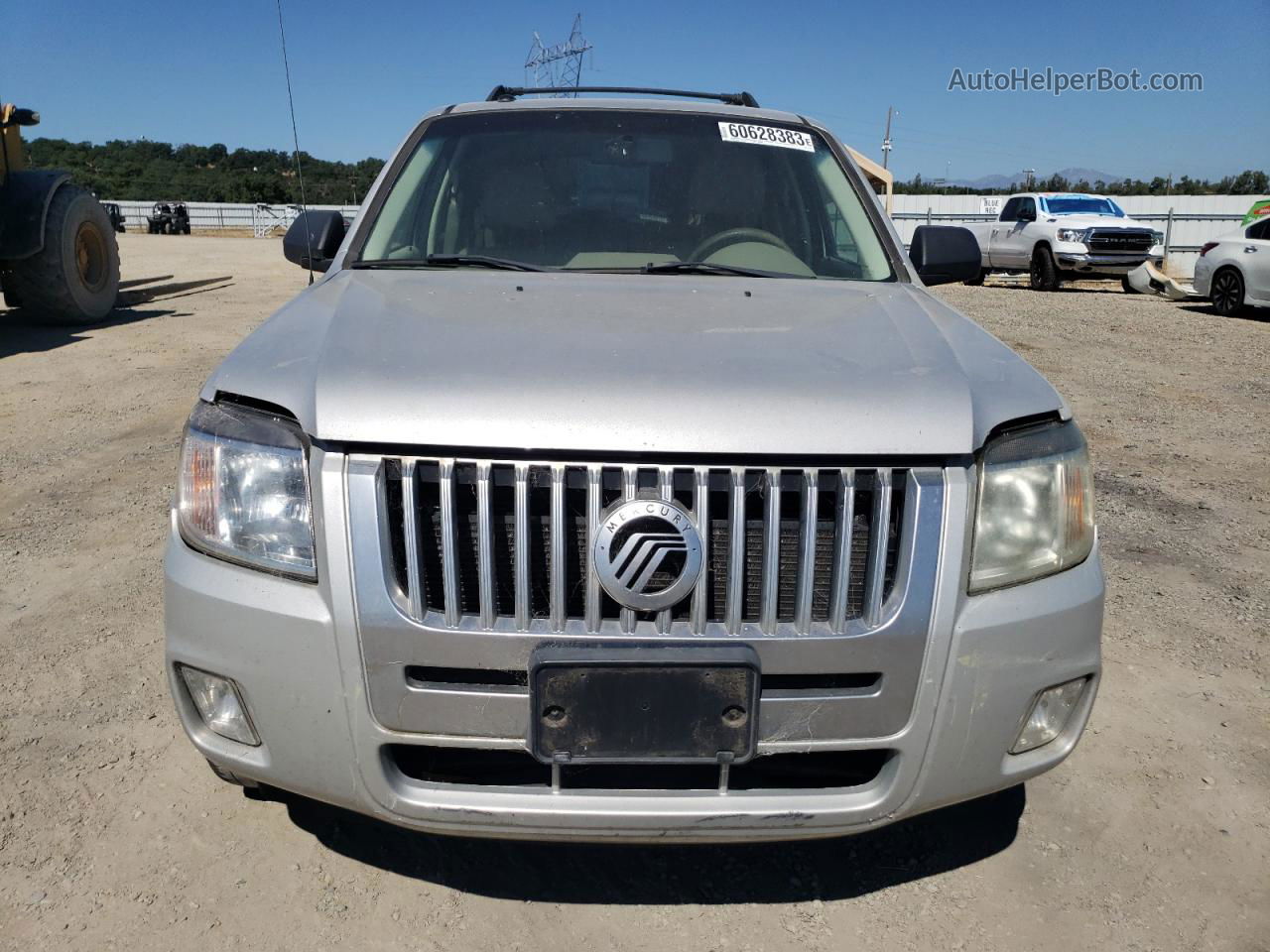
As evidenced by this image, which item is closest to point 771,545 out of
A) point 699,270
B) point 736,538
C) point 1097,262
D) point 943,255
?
point 736,538

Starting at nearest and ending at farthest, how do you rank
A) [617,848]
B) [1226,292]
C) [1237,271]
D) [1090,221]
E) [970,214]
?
[617,848] < [1237,271] < [1226,292] < [1090,221] < [970,214]

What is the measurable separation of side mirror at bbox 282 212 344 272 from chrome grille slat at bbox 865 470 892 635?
2097 mm

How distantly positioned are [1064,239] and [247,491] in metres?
18.6

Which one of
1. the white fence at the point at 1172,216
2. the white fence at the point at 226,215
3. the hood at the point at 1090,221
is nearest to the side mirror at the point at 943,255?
the white fence at the point at 1172,216

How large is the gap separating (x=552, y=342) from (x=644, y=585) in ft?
1.81

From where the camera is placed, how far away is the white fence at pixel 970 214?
22.0 meters

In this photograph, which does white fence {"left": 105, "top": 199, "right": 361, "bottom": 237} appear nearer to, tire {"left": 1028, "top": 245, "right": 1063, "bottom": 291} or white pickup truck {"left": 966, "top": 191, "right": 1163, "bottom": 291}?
white pickup truck {"left": 966, "top": 191, "right": 1163, "bottom": 291}

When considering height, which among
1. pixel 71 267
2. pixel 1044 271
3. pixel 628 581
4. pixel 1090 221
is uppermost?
pixel 628 581

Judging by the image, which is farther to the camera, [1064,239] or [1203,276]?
[1064,239]

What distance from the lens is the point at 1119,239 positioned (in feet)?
57.4

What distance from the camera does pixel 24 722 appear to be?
9.21ft

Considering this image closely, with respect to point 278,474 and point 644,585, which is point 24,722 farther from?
point 644,585

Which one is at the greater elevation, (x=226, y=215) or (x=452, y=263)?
(x=452, y=263)

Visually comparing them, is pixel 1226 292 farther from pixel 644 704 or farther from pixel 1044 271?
pixel 644 704
